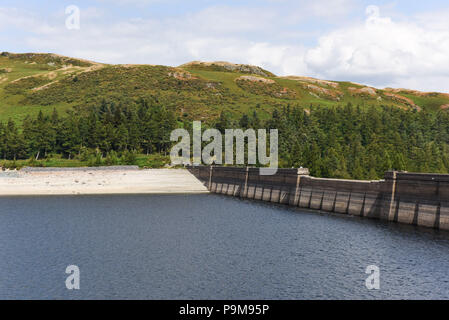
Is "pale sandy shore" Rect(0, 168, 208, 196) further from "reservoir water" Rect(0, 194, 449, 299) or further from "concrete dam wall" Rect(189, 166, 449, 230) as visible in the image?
"reservoir water" Rect(0, 194, 449, 299)

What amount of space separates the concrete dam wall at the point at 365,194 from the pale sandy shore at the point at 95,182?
21.0 meters

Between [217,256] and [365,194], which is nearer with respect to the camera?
[217,256]

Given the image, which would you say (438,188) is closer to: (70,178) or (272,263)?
(272,263)

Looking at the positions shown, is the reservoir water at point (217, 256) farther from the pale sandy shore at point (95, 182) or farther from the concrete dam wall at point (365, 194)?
the pale sandy shore at point (95, 182)

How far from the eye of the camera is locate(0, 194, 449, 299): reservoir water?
3469cm

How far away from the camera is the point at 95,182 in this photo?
11200 centimetres

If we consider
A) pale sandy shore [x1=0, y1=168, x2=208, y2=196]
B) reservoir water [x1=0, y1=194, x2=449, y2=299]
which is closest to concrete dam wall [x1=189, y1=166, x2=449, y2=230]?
reservoir water [x1=0, y1=194, x2=449, y2=299]

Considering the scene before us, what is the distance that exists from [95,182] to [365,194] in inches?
2861

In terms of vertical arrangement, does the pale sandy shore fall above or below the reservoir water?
below

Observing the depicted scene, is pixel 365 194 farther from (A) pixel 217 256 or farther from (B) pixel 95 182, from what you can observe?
(B) pixel 95 182

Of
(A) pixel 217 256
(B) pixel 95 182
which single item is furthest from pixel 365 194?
(B) pixel 95 182

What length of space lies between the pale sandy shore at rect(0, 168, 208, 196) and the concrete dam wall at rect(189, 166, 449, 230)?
69.0ft
